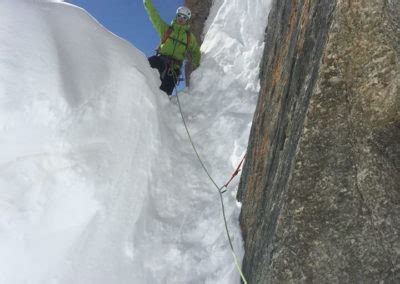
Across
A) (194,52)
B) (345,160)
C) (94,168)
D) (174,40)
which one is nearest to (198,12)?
(194,52)

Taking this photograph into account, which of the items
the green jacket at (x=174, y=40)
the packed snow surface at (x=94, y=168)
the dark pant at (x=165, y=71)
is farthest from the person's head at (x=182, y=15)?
the packed snow surface at (x=94, y=168)

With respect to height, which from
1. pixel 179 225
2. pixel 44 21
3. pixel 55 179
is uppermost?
pixel 44 21

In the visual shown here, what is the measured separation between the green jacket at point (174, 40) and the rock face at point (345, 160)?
642cm

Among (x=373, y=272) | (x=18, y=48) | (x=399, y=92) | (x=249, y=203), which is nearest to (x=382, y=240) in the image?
(x=373, y=272)

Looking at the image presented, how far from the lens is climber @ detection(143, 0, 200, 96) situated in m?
9.44

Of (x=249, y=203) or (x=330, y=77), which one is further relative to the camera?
(x=249, y=203)

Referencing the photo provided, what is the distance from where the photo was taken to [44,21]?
613cm

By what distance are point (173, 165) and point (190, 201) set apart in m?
0.78

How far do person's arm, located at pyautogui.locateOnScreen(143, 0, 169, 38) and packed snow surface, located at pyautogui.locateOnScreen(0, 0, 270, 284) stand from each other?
8.79 ft

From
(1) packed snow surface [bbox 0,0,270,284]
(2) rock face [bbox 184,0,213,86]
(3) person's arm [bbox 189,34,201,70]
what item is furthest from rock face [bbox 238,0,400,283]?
(2) rock face [bbox 184,0,213,86]

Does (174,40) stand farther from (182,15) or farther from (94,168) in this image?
→ (94,168)

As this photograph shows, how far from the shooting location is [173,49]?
958cm

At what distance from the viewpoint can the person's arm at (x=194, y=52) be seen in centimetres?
975

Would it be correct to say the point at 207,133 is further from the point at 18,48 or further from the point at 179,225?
the point at 18,48
